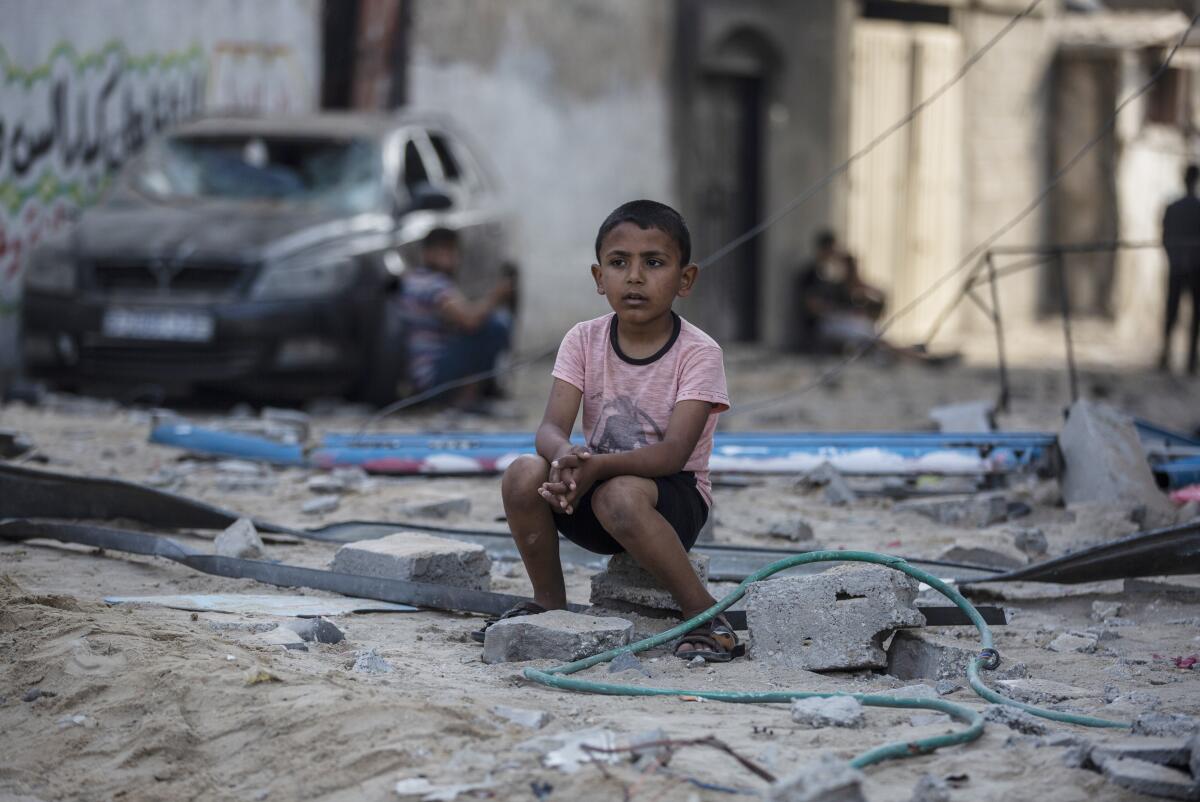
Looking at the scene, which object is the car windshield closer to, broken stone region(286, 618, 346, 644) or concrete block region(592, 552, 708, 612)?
concrete block region(592, 552, 708, 612)

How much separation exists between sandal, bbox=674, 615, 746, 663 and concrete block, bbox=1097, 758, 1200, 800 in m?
1.13

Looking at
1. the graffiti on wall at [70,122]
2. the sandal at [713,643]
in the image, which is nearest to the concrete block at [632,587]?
the sandal at [713,643]

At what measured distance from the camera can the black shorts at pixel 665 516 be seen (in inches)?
157

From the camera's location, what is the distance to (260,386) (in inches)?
354

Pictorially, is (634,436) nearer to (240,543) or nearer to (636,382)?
(636,382)

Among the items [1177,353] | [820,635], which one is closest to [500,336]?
[820,635]

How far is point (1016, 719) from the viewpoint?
3326mm

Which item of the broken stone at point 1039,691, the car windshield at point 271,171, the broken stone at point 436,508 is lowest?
the broken stone at point 1039,691

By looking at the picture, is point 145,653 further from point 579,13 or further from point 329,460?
point 579,13

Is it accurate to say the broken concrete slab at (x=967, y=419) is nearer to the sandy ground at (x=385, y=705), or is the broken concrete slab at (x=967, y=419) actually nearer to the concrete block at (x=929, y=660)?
the sandy ground at (x=385, y=705)

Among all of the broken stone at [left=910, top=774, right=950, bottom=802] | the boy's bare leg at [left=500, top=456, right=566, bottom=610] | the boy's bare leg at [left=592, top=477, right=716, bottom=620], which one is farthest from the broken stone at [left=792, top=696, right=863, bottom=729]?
the boy's bare leg at [left=500, top=456, right=566, bottom=610]

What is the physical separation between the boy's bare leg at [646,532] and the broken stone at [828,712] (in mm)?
673

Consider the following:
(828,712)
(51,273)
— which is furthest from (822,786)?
(51,273)

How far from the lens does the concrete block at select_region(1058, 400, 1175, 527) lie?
19.4ft
